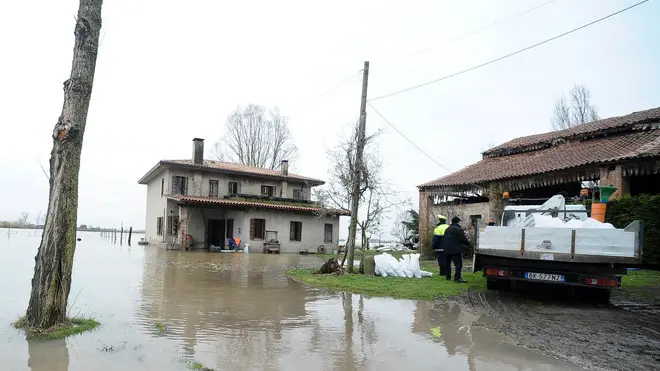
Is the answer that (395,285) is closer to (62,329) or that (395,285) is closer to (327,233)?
(62,329)

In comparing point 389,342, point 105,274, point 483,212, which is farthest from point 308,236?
point 389,342

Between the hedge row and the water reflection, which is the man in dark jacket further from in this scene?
the water reflection

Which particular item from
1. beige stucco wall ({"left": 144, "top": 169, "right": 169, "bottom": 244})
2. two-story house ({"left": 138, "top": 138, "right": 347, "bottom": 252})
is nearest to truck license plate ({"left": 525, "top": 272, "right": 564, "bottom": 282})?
two-story house ({"left": 138, "top": 138, "right": 347, "bottom": 252})

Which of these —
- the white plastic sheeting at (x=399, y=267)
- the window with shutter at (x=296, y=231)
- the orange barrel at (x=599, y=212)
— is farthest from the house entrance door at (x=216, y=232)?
the orange barrel at (x=599, y=212)

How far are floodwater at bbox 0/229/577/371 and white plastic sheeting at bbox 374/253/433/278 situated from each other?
11.1 feet

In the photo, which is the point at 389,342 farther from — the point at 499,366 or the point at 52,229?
the point at 52,229

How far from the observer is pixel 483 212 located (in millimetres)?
21656

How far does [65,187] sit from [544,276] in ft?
26.2

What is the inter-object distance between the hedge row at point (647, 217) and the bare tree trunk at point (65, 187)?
45.4 feet

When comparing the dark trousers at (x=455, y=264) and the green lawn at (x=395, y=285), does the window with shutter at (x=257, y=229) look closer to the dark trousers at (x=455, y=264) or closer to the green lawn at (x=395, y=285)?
the green lawn at (x=395, y=285)

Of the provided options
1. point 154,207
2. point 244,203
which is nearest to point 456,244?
point 244,203

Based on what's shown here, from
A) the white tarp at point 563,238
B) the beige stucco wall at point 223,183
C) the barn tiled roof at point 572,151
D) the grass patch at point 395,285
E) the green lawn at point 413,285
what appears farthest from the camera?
the beige stucco wall at point 223,183

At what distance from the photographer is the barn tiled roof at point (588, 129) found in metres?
Answer: 19.4

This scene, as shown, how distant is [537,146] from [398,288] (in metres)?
16.4
